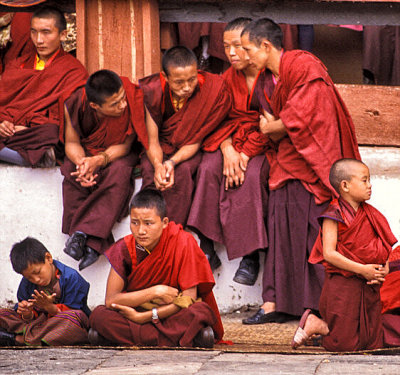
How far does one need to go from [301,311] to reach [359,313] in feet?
2.97

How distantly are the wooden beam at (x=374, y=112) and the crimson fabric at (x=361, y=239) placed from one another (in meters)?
1.90

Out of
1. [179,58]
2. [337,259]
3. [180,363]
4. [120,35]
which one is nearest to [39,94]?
[120,35]

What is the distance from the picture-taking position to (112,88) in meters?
6.02

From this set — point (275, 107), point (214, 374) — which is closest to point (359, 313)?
point (214, 374)

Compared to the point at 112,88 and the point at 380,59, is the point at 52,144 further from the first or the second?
the point at 380,59

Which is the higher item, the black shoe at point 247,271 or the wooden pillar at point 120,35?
the wooden pillar at point 120,35

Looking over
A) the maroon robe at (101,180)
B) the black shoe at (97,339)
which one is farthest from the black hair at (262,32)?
the black shoe at (97,339)

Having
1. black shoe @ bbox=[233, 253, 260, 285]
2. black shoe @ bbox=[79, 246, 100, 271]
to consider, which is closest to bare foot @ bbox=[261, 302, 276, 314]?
black shoe @ bbox=[233, 253, 260, 285]

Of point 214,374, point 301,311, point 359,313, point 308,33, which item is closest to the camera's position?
point 214,374

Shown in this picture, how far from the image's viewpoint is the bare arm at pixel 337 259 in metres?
4.81

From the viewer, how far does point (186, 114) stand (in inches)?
247

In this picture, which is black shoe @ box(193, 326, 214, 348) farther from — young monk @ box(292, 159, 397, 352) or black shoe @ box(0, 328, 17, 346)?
black shoe @ box(0, 328, 17, 346)

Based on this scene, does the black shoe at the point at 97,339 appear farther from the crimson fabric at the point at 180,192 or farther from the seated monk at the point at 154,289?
the crimson fabric at the point at 180,192

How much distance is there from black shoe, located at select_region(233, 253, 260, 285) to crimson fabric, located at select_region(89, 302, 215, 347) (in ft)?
3.42
